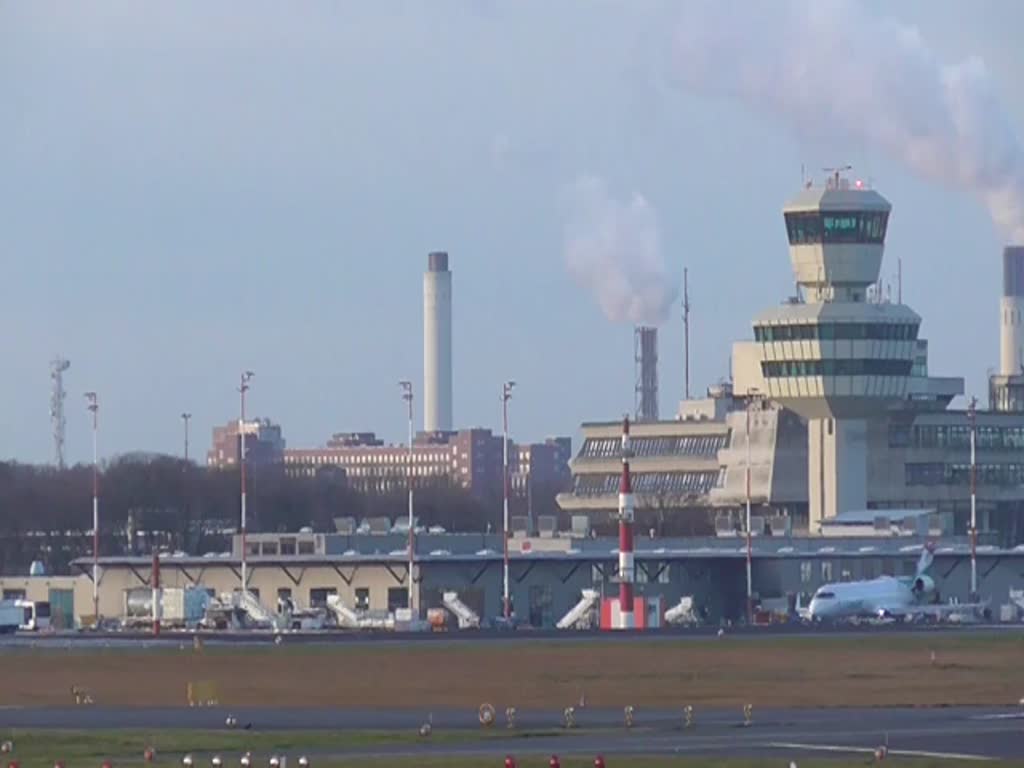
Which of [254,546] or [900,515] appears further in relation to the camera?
[900,515]

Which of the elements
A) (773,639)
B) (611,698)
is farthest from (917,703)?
(773,639)

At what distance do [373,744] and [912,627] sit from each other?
7210 centimetres

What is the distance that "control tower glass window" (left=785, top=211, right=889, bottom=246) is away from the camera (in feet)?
609

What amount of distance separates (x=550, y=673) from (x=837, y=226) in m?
101

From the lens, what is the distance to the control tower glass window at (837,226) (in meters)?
186

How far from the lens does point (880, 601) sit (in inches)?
5886

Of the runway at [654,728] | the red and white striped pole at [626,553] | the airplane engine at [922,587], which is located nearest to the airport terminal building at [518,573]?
the airplane engine at [922,587]

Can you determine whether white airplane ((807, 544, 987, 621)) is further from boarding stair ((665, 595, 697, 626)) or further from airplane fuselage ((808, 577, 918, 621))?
boarding stair ((665, 595, 697, 626))

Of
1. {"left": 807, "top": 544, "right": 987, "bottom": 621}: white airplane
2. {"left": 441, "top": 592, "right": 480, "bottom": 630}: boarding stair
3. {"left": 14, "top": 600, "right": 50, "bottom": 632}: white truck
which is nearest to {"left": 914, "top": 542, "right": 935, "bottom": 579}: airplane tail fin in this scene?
{"left": 807, "top": 544, "right": 987, "bottom": 621}: white airplane

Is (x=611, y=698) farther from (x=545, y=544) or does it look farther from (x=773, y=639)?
(x=545, y=544)

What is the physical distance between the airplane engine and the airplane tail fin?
0.78m

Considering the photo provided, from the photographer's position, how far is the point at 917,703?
74.8m

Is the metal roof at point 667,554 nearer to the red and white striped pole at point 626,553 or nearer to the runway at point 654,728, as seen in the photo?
the red and white striped pole at point 626,553

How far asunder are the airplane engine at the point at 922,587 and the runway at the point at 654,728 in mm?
81404
